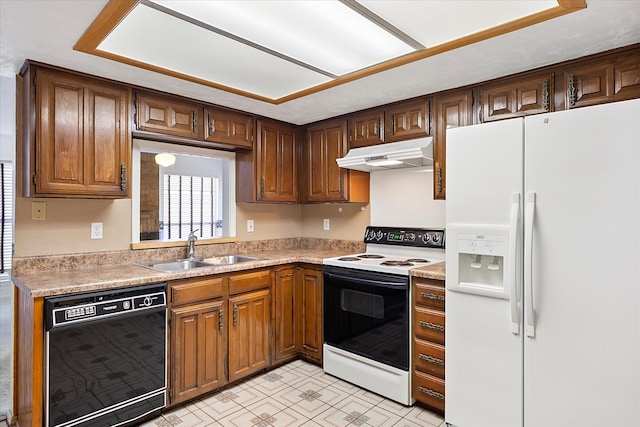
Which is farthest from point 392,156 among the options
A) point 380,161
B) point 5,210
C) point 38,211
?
point 5,210

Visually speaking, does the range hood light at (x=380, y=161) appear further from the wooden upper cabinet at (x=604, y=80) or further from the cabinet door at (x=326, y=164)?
the wooden upper cabinet at (x=604, y=80)

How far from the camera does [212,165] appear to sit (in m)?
3.84

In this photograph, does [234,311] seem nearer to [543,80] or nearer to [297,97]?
[297,97]

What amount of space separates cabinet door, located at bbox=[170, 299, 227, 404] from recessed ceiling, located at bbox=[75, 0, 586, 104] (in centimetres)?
156

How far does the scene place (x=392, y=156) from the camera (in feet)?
9.21

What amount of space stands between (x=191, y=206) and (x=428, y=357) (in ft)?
9.91

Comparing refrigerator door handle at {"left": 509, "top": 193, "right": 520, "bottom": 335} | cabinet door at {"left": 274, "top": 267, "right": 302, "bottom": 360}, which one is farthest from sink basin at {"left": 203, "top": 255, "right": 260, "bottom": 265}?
refrigerator door handle at {"left": 509, "top": 193, "right": 520, "bottom": 335}

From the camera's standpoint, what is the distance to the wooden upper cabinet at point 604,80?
6.74 ft

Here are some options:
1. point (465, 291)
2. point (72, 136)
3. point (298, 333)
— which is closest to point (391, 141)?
point (465, 291)

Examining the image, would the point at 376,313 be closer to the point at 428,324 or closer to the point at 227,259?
the point at 428,324

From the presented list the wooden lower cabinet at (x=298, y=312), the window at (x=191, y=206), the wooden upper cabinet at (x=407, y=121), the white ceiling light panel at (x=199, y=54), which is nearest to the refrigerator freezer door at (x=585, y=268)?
the wooden upper cabinet at (x=407, y=121)

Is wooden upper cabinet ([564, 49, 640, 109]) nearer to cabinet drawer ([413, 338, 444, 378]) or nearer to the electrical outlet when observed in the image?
cabinet drawer ([413, 338, 444, 378])

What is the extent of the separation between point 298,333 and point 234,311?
716mm

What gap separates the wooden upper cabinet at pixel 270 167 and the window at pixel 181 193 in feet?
0.61
